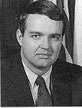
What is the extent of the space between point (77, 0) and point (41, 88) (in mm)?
385

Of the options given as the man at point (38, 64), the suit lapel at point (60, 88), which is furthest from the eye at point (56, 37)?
the suit lapel at point (60, 88)

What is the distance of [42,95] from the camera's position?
35.4 inches

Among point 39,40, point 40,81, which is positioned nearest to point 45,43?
point 39,40

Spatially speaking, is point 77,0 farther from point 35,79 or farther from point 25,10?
point 35,79

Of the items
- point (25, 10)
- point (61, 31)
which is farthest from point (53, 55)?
point (25, 10)

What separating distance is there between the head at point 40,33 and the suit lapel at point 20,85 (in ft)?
0.12

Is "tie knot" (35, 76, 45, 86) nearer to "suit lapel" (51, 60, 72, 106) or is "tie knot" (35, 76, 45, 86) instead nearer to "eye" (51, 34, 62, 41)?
"suit lapel" (51, 60, 72, 106)

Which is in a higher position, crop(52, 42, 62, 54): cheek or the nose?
the nose

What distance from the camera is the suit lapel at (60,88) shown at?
92 cm

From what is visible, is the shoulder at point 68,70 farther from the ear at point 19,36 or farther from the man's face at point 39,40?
the ear at point 19,36

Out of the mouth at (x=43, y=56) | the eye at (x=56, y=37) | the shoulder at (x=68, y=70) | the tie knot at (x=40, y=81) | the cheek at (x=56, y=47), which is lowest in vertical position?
the tie knot at (x=40, y=81)

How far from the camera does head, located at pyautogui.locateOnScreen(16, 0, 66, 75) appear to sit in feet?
2.80

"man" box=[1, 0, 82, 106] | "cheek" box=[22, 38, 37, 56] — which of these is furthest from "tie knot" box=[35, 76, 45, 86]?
"cheek" box=[22, 38, 37, 56]

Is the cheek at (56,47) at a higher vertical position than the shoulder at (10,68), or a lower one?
higher
